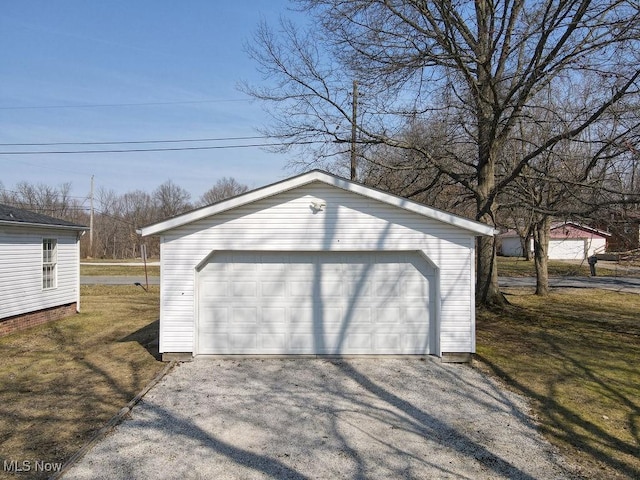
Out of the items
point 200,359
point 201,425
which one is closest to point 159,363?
point 200,359

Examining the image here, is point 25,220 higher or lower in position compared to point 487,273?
higher

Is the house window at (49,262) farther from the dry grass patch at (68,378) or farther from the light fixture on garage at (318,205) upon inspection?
the light fixture on garage at (318,205)

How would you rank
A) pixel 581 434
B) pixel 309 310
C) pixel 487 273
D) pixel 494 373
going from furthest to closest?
1. pixel 487 273
2. pixel 309 310
3. pixel 494 373
4. pixel 581 434

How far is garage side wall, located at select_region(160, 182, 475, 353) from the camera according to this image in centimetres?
868

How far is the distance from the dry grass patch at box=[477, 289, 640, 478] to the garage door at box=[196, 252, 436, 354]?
1.78 m

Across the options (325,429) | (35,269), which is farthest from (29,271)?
(325,429)

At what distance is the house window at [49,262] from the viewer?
42.7 feet

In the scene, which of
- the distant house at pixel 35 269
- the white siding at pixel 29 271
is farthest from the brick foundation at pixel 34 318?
the white siding at pixel 29 271

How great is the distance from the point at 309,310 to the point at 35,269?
8182 millimetres

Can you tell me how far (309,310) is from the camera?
29.3ft

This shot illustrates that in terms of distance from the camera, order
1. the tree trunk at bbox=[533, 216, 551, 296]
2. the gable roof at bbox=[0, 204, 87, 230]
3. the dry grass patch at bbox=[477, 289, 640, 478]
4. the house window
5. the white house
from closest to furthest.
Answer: the dry grass patch at bbox=[477, 289, 640, 478] → the white house → the gable roof at bbox=[0, 204, 87, 230] → the house window → the tree trunk at bbox=[533, 216, 551, 296]

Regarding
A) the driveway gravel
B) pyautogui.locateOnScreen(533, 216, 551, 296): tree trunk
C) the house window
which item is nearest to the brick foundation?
the house window

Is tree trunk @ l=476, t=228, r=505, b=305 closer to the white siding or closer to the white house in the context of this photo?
the white house

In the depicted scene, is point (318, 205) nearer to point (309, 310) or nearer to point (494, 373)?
point (309, 310)
